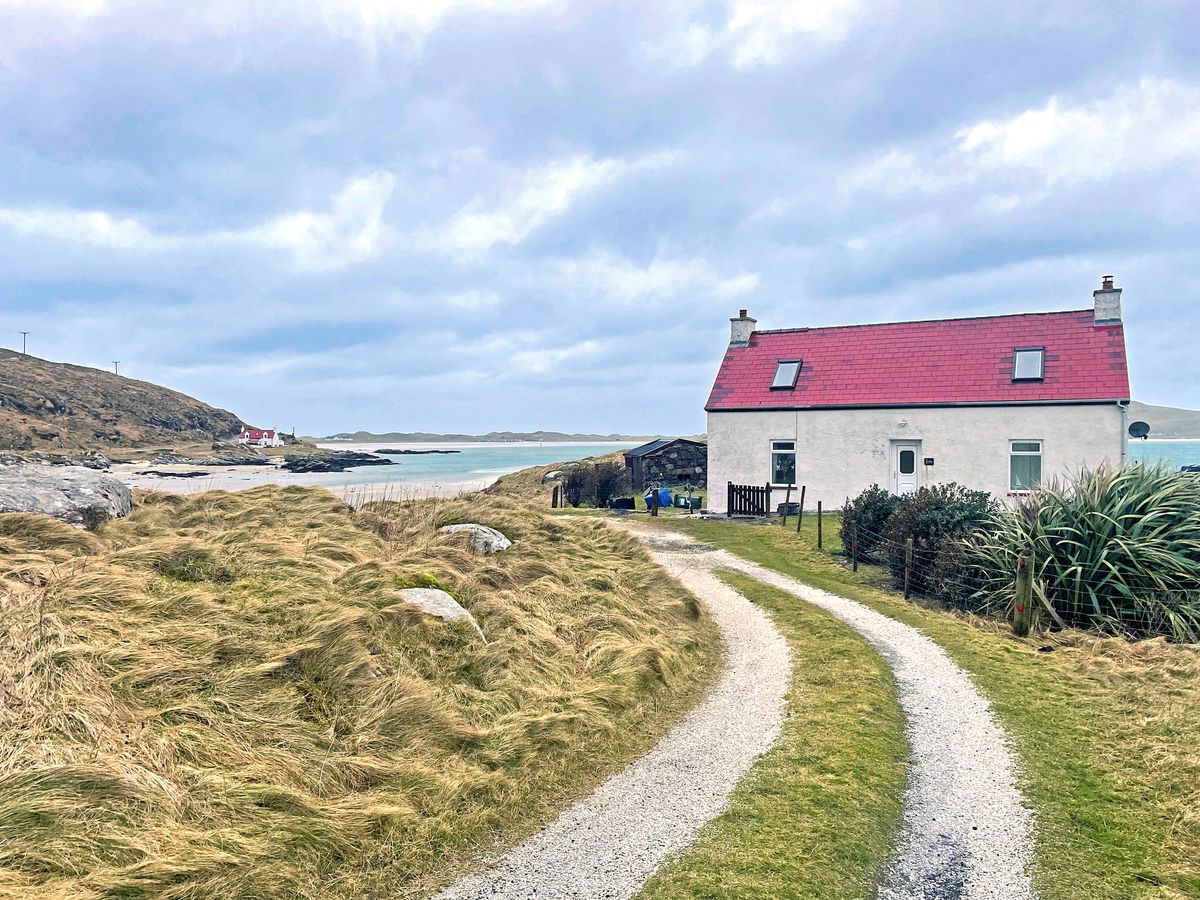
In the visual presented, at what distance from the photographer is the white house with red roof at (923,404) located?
21.7 m

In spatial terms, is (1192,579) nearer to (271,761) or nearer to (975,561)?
(975,561)

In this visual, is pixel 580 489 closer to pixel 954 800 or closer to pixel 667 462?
pixel 667 462

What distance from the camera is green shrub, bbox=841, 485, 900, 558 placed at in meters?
17.2

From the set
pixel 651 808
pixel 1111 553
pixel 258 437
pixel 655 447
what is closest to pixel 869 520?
pixel 1111 553

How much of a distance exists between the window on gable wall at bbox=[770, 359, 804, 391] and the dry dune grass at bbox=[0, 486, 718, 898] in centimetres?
1590

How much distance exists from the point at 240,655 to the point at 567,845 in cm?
342

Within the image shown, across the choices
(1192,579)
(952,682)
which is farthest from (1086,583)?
(952,682)

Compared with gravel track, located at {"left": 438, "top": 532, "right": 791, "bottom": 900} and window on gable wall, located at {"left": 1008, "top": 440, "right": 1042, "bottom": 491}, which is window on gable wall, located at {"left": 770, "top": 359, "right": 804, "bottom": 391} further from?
gravel track, located at {"left": 438, "top": 532, "right": 791, "bottom": 900}

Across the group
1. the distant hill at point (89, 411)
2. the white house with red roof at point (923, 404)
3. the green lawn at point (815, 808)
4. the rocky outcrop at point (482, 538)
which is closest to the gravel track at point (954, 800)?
the green lawn at point (815, 808)

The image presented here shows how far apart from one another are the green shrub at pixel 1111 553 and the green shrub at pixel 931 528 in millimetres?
828

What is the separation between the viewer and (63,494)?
36.3ft

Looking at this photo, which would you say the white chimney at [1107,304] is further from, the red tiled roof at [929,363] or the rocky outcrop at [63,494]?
the rocky outcrop at [63,494]

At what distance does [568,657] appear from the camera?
878cm

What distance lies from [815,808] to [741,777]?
2.47ft
